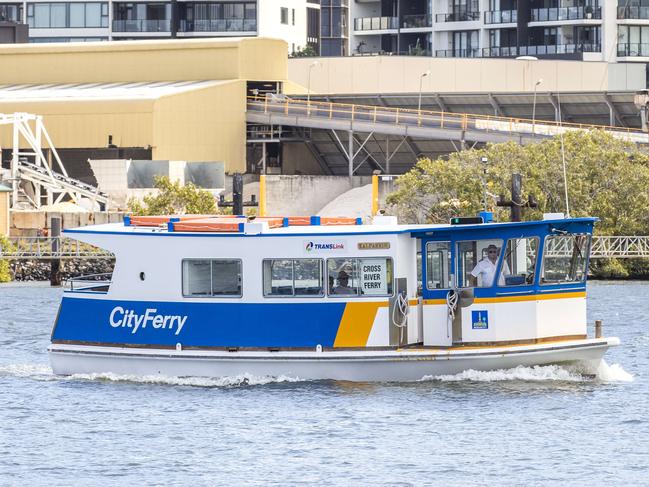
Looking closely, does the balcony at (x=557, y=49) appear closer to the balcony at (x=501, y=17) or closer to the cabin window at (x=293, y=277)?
Result: the balcony at (x=501, y=17)

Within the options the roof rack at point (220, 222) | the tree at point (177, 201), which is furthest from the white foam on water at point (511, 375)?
the tree at point (177, 201)

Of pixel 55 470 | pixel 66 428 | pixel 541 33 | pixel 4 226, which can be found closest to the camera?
pixel 55 470

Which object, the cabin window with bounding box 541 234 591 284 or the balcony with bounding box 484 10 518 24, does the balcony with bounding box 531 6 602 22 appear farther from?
the cabin window with bounding box 541 234 591 284

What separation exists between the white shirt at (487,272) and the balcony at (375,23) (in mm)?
106376

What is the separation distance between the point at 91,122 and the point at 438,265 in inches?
2880

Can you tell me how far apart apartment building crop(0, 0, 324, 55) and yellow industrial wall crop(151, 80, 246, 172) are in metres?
30.3

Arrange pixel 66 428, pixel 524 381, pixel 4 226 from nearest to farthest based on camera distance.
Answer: pixel 66 428 < pixel 524 381 < pixel 4 226

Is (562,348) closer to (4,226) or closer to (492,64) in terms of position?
(4,226)

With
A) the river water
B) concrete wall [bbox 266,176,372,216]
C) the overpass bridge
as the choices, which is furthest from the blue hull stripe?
concrete wall [bbox 266,176,372,216]

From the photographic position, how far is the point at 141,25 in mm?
145750

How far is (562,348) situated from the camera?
39344 millimetres

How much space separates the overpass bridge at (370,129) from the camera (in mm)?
104125

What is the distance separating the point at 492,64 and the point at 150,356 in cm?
8601

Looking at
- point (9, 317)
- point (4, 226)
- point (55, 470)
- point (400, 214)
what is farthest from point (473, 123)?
point (55, 470)
